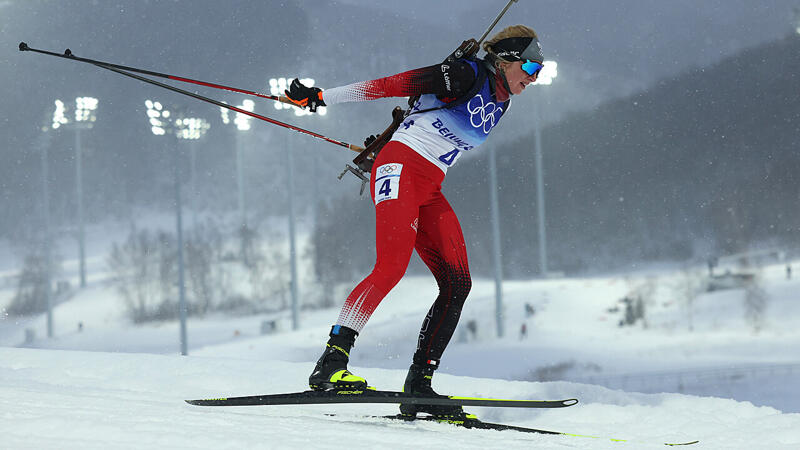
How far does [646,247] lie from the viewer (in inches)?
1665

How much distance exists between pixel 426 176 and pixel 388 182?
174 millimetres

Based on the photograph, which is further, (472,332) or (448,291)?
(472,332)

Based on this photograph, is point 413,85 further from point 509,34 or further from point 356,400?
point 356,400

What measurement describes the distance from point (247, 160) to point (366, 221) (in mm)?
22236

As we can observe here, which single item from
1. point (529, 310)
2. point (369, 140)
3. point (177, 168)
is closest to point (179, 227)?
point (177, 168)

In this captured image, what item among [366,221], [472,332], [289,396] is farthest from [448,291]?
[366,221]

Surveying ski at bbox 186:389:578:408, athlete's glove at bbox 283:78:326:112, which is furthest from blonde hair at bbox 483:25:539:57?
ski at bbox 186:389:578:408

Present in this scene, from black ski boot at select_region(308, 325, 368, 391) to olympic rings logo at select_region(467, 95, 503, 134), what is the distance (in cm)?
104

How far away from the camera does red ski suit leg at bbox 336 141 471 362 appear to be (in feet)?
9.31

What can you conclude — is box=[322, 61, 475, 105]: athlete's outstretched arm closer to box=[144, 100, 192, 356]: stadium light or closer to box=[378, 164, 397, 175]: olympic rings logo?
box=[378, 164, 397, 175]: olympic rings logo

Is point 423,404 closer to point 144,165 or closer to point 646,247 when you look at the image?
point 646,247

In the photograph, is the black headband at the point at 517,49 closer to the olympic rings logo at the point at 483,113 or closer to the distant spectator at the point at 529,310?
the olympic rings logo at the point at 483,113

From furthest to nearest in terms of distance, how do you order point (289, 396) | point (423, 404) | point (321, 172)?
point (321, 172) < point (423, 404) < point (289, 396)

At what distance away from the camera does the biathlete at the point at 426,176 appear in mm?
2826
